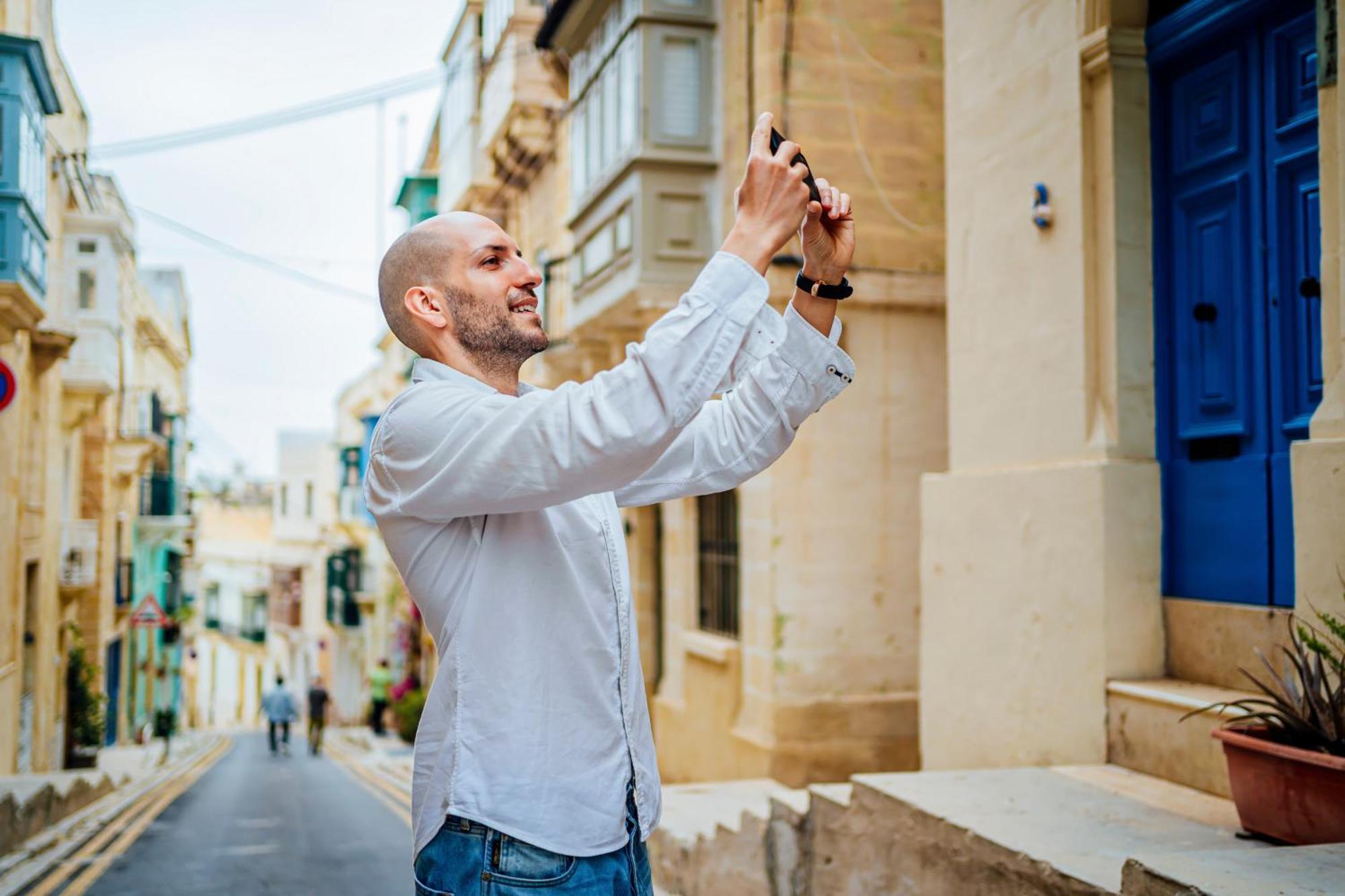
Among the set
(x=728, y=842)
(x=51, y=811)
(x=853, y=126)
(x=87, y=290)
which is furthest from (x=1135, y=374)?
(x=87, y=290)

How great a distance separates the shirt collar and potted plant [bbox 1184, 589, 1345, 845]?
2.67m

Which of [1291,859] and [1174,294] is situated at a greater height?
[1174,294]

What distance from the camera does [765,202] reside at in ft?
6.48

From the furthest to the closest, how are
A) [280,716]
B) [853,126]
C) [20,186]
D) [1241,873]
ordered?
[280,716]
[20,186]
[853,126]
[1241,873]

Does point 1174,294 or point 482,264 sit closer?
point 482,264

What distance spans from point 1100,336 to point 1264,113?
3.86 ft

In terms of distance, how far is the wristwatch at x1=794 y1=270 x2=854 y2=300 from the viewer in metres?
2.25

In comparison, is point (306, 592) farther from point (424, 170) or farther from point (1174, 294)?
point (1174, 294)

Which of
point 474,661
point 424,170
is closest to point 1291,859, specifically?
point 474,661

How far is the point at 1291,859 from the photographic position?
3.11 m

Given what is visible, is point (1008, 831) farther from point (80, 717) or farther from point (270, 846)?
point (80, 717)

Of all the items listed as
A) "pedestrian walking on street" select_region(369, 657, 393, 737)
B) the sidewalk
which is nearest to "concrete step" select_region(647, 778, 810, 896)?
the sidewalk

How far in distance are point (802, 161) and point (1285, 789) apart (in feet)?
8.81

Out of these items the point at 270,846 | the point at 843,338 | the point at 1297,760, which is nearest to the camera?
the point at 1297,760
